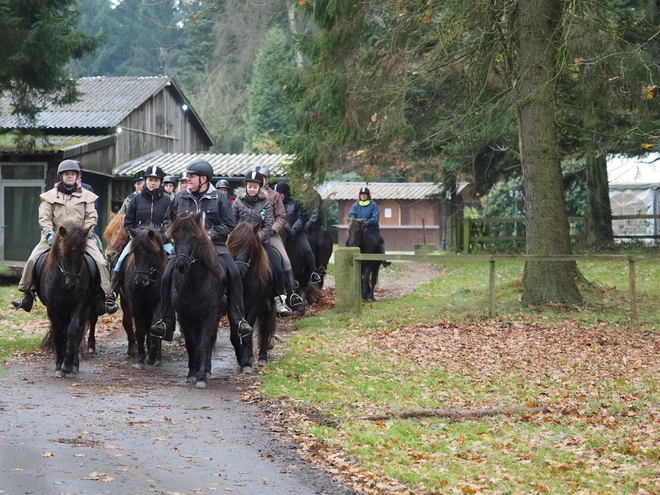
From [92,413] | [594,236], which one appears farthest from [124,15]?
[92,413]

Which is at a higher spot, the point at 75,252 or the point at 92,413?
the point at 75,252

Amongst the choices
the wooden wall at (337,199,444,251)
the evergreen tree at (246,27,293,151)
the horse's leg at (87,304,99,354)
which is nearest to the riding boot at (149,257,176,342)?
the horse's leg at (87,304,99,354)

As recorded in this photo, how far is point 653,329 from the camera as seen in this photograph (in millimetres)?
15180

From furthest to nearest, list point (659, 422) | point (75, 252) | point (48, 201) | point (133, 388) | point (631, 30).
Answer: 1. point (631, 30)
2. point (48, 201)
3. point (75, 252)
4. point (133, 388)
5. point (659, 422)

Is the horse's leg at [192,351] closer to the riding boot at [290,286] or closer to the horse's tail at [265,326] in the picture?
the horse's tail at [265,326]

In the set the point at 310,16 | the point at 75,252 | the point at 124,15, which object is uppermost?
the point at 124,15

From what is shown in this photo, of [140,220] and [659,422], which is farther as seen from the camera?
[140,220]

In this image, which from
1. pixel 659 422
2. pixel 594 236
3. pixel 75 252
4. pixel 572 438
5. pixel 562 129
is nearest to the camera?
pixel 572 438

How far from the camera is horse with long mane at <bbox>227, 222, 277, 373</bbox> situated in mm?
11664

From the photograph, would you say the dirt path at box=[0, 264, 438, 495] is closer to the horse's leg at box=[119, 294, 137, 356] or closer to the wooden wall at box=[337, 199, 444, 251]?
the horse's leg at box=[119, 294, 137, 356]

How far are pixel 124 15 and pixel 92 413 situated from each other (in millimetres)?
67299

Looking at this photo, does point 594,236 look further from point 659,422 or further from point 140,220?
point 659,422

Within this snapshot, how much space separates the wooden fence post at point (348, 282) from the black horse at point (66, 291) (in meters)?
6.75

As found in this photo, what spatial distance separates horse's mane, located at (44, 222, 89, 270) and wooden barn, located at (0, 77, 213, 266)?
13.3m
